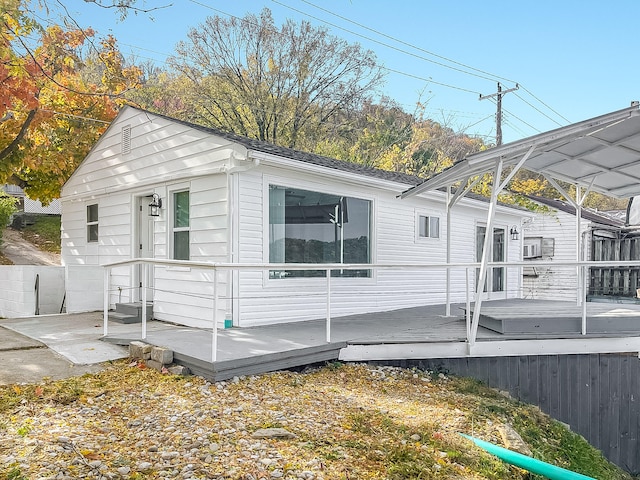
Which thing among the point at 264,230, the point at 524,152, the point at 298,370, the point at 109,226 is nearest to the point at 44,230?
the point at 109,226

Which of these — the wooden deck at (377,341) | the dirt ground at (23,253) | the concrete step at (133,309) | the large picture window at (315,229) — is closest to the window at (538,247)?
the wooden deck at (377,341)

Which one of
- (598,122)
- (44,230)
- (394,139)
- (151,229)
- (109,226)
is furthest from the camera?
(394,139)

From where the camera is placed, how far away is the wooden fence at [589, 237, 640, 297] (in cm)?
1688

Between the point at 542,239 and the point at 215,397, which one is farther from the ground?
the point at 542,239

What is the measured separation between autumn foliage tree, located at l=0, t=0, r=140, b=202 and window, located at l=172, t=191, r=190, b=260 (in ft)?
5.87

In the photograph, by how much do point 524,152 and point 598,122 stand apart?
2.78 ft

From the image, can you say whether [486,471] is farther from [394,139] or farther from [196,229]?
[394,139]

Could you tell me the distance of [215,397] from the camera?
4.36m

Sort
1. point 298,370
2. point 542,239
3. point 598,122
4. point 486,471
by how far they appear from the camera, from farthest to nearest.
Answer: point 542,239, point 298,370, point 598,122, point 486,471

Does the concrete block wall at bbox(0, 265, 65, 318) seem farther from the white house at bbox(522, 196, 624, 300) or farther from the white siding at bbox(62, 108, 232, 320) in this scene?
the white house at bbox(522, 196, 624, 300)

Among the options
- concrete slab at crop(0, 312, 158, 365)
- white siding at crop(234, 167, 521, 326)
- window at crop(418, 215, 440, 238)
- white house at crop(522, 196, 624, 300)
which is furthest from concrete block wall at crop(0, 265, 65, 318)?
white house at crop(522, 196, 624, 300)

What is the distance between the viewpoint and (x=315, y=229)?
7898 mm

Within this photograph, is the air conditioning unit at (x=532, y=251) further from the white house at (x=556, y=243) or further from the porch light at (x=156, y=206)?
the porch light at (x=156, y=206)

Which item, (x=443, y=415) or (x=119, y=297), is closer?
(x=443, y=415)
